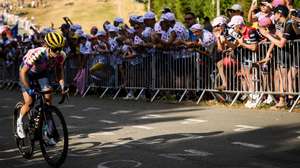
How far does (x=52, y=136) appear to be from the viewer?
892 centimetres

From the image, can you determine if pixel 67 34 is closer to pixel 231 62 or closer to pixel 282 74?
pixel 231 62

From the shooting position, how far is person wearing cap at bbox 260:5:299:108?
13.5 m

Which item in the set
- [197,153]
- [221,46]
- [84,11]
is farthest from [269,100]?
[84,11]

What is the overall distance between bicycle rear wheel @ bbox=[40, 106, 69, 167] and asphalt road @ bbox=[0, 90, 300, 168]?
19 centimetres

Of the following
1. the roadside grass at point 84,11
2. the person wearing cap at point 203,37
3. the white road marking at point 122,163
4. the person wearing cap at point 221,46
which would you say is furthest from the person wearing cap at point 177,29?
the roadside grass at point 84,11

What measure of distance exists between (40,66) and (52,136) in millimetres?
1132

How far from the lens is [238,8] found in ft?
50.9

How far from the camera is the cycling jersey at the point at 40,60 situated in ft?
30.0

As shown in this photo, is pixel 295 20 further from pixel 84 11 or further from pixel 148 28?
pixel 84 11

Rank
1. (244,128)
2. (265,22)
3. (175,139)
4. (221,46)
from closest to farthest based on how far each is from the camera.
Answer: (175,139), (244,128), (265,22), (221,46)

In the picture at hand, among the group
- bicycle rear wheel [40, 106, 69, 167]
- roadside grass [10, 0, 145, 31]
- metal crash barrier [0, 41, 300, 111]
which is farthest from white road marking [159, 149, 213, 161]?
roadside grass [10, 0, 145, 31]

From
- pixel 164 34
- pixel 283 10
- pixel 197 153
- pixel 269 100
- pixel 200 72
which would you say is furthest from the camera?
pixel 164 34

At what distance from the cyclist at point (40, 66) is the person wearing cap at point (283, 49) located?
5.77 m

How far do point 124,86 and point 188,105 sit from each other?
3501 mm
